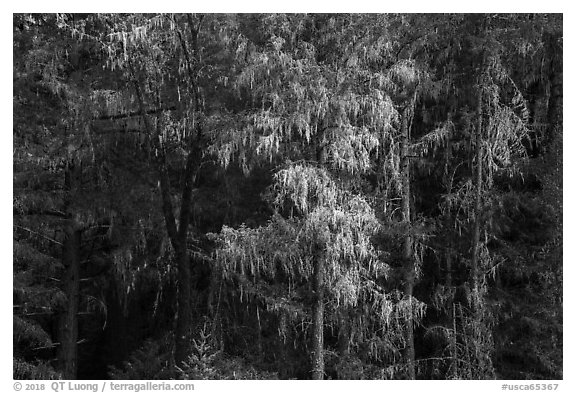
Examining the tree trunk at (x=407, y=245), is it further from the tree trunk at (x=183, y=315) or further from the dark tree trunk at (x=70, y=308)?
the dark tree trunk at (x=70, y=308)

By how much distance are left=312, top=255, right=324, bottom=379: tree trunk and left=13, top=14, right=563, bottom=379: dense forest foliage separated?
24 millimetres

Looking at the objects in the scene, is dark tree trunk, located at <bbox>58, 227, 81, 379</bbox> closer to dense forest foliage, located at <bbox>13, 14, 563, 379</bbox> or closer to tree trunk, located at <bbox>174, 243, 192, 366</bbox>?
dense forest foliage, located at <bbox>13, 14, 563, 379</bbox>

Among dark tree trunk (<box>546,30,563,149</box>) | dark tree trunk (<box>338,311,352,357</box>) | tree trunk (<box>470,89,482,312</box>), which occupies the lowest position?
dark tree trunk (<box>338,311,352,357</box>)

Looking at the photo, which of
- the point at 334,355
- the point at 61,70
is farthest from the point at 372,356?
the point at 61,70

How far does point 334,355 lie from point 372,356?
1.14 meters

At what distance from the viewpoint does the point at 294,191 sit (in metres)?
9.60

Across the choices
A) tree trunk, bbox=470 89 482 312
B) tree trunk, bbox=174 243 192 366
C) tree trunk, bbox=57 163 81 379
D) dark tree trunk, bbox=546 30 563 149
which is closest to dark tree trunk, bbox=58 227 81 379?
tree trunk, bbox=57 163 81 379

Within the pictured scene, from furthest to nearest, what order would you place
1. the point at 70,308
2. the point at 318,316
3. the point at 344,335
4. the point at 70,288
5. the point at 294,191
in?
1. the point at 70,288
2. the point at 70,308
3. the point at 344,335
4. the point at 318,316
5. the point at 294,191

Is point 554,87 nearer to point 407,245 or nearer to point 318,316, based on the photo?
point 407,245

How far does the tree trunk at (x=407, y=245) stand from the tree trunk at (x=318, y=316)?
5.93 ft

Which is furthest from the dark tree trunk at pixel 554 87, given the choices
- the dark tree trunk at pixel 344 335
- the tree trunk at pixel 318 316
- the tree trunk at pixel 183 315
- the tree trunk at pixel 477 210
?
the tree trunk at pixel 183 315

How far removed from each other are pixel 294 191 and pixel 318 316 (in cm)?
176

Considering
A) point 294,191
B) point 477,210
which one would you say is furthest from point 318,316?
point 477,210

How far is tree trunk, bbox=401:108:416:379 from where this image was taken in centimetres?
1137
